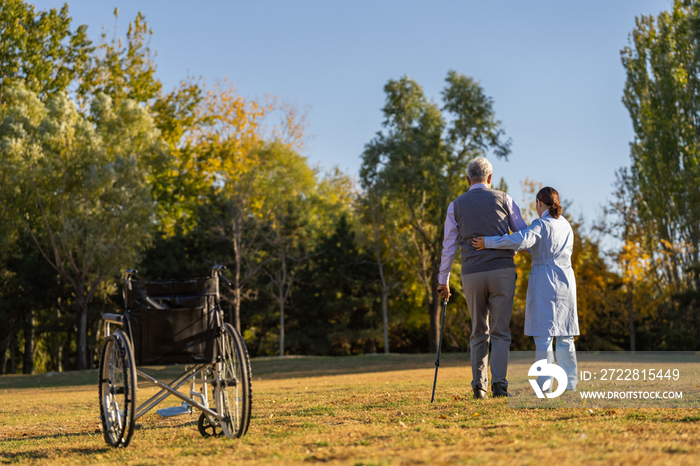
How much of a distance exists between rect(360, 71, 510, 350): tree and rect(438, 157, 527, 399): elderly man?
22231 millimetres

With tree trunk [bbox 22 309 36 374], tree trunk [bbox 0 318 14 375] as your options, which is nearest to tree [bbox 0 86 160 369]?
tree trunk [bbox 22 309 36 374]

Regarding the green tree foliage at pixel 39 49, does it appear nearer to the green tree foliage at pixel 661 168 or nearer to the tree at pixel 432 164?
the tree at pixel 432 164

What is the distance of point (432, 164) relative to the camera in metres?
28.2

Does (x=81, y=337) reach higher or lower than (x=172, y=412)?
lower

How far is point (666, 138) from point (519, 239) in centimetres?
2944

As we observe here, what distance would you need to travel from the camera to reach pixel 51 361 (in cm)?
3978

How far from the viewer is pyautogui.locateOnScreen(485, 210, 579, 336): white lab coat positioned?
530 centimetres

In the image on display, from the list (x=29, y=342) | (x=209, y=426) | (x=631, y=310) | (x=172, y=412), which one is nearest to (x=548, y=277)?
(x=209, y=426)

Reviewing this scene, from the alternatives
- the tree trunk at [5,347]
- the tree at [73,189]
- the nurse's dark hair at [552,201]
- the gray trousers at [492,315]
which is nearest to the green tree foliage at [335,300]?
the tree at [73,189]

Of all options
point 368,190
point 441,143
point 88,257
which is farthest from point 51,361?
point 441,143

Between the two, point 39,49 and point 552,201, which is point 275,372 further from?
point 39,49

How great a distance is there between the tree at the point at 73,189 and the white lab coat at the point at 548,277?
742 inches

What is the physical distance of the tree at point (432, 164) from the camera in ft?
93.2

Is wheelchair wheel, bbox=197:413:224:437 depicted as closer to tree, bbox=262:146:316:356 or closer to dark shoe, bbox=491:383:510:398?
dark shoe, bbox=491:383:510:398
